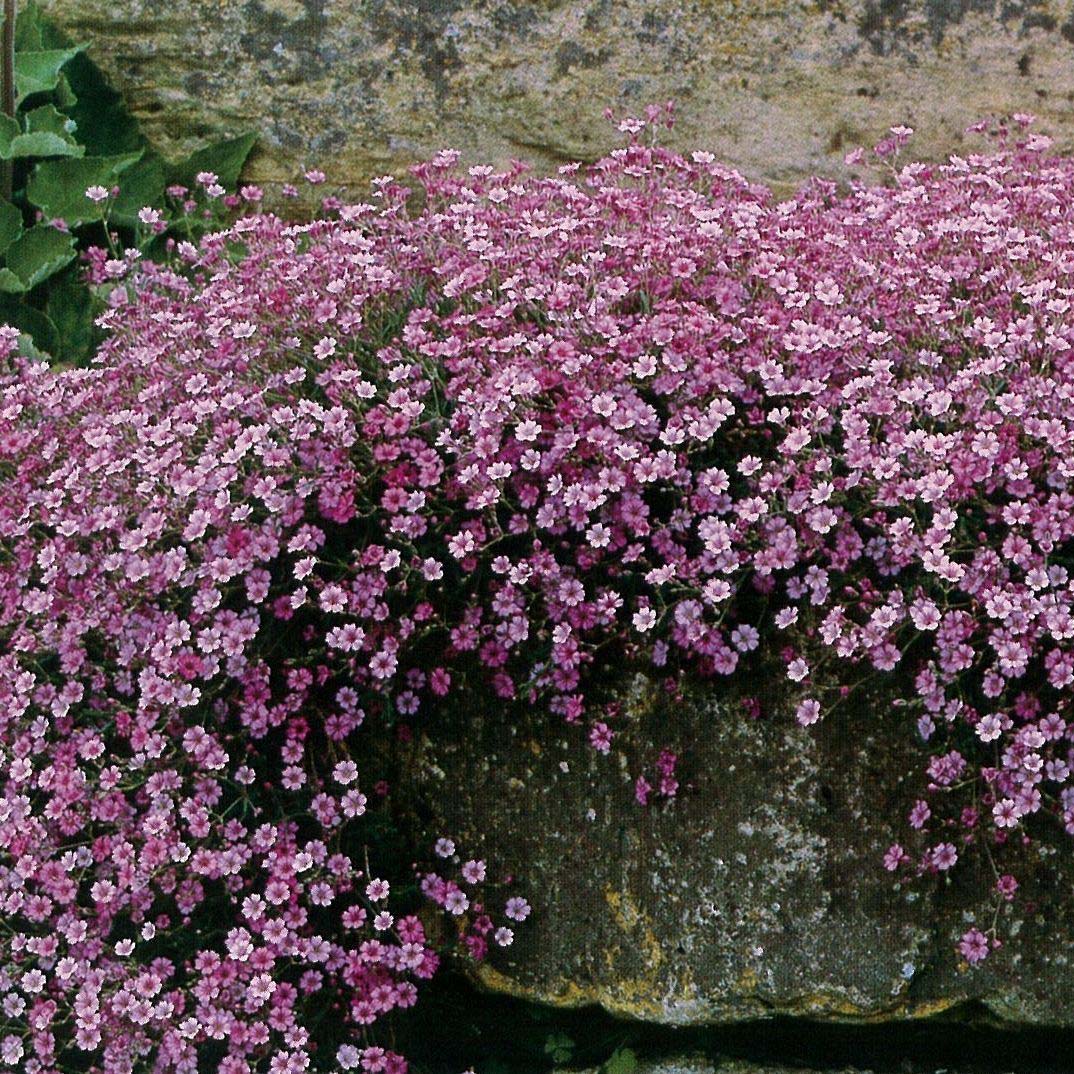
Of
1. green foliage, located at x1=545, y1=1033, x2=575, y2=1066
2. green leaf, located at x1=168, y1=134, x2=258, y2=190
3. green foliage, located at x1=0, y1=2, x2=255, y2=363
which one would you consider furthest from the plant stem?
green foliage, located at x1=545, y1=1033, x2=575, y2=1066

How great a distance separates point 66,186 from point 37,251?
0.81 feet

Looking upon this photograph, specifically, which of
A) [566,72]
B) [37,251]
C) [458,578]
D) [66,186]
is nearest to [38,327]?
[37,251]

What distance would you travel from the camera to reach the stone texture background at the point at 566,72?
4.91 metres

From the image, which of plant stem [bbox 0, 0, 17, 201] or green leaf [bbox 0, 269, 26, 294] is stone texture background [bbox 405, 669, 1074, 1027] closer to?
green leaf [bbox 0, 269, 26, 294]

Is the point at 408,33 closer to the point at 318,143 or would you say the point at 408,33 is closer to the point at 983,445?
the point at 318,143

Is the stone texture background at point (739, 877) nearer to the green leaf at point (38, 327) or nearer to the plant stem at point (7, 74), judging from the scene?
the green leaf at point (38, 327)

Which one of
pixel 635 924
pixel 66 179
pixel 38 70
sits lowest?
pixel 635 924

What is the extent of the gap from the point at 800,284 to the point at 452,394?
858 millimetres

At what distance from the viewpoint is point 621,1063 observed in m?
3.04

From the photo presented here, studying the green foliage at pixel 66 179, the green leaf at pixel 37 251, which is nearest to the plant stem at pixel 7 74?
the green foliage at pixel 66 179

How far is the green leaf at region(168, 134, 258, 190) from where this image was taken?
5.07 m

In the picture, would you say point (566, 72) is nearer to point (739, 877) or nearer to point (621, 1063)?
point (739, 877)

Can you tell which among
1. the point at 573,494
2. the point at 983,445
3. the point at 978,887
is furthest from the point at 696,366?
the point at 978,887

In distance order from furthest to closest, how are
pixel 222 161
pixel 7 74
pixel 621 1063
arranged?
pixel 222 161, pixel 7 74, pixel 621 1063
